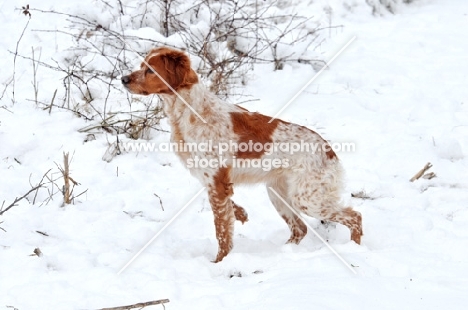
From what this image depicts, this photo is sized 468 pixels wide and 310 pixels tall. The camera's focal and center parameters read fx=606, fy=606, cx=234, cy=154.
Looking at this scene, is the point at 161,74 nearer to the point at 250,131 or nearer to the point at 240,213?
the point at 250,131

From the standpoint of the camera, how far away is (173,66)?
13.9ft

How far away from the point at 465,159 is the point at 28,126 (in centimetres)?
419

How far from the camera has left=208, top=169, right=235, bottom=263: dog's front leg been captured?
4309mm

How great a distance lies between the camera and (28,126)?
587 centimetres

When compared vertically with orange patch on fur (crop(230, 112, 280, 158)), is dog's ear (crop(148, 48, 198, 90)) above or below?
above

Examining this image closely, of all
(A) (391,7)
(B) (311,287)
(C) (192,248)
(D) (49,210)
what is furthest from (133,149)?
(A) (391,7)

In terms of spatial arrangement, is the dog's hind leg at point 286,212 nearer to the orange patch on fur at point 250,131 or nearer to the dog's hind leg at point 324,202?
the dog's hind leg at point 324,202

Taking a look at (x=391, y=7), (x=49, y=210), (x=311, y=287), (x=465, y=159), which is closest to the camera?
(x=311, y=287)

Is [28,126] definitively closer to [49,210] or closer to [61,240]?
[49,210]

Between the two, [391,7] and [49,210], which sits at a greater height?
[391,7]

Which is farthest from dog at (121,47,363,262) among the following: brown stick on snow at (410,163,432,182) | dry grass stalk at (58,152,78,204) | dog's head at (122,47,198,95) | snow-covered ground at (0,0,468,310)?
brown stick on snow at (410,163,432,182)

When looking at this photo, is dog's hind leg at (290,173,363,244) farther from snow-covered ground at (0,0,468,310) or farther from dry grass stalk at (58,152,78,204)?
dry grass stalk at (58,152,78,204)

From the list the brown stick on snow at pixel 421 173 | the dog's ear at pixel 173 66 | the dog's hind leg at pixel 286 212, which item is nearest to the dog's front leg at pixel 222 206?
the dog's hind leg at pixel 286 212

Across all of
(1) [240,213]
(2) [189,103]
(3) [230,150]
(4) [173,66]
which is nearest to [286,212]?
(1) [240,213]
